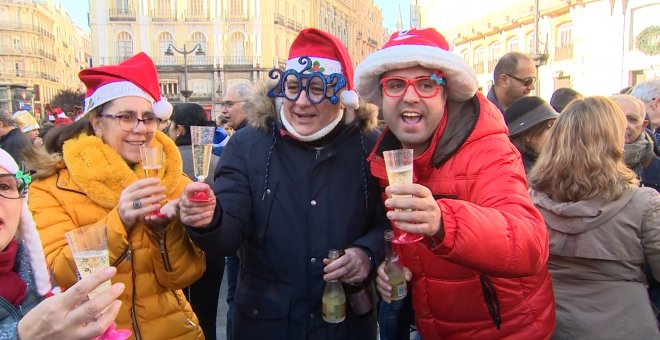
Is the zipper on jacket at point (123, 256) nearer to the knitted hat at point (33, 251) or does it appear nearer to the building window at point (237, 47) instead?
the knitted hat at point (33, 251)

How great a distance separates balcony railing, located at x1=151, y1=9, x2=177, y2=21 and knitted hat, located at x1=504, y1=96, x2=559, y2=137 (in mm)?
52969

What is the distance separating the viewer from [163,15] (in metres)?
51.1

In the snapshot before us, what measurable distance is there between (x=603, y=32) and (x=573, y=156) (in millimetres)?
28195

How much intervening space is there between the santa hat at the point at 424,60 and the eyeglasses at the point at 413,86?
59 millimetres

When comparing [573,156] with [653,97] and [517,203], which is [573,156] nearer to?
[517,203]

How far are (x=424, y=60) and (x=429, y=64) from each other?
3 cm

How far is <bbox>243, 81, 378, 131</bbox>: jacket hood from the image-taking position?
8.81ft

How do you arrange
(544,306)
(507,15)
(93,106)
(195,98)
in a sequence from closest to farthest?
1. (544,306)
2. (93,106)
3. (507,15)
4. (195,98)

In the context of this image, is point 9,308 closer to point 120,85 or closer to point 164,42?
point 120,85

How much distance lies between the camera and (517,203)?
1840mm

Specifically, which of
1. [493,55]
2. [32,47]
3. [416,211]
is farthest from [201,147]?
[32,47]

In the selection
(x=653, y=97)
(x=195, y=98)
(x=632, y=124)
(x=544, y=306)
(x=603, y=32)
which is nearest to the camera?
(x=544, y=306)

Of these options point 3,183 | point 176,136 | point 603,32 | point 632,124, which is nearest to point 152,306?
point 3,183

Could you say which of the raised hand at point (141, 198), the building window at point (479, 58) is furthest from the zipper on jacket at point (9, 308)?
the building window at point (479, 58)
